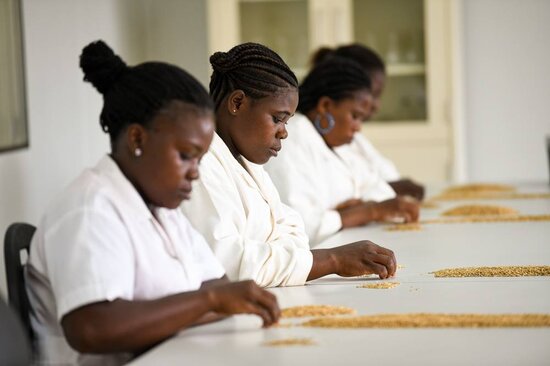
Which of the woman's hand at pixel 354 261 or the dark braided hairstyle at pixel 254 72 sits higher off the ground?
the dark braided hairstyle at pixel 254 72

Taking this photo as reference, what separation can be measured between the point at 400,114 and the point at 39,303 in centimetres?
A: 404

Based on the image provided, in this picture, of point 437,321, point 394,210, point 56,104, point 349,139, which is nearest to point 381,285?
point 437,321

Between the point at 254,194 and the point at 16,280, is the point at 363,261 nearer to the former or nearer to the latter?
the point at 254,194

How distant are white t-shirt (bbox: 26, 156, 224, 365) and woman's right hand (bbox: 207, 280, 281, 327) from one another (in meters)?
0.12

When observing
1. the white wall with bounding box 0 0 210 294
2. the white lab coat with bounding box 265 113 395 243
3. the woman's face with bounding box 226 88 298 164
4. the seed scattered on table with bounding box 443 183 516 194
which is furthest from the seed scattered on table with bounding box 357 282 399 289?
the seed scattered on table with bounding box 443 183 516 194

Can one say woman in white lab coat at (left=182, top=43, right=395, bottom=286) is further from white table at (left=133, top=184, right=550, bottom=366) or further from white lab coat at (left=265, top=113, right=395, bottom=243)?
white lab coat at (left=265, top=113, right=395, bottom=243)

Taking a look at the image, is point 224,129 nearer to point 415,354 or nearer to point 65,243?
point 65,243

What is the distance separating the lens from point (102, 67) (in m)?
1.60

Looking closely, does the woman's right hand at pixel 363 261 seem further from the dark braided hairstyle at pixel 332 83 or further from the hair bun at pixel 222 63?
the dark braided hairstyle at pixel 332 83

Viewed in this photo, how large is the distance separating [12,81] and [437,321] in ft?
6.80

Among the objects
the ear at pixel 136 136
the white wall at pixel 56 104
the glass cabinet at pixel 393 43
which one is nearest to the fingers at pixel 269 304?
the ear at pixel 136 136

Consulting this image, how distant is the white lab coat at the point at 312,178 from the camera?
2.93 metres

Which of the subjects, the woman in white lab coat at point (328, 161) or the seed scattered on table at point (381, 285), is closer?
the seed scattered on table at point (381, 285)

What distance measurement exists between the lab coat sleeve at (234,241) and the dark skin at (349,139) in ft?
3.25
